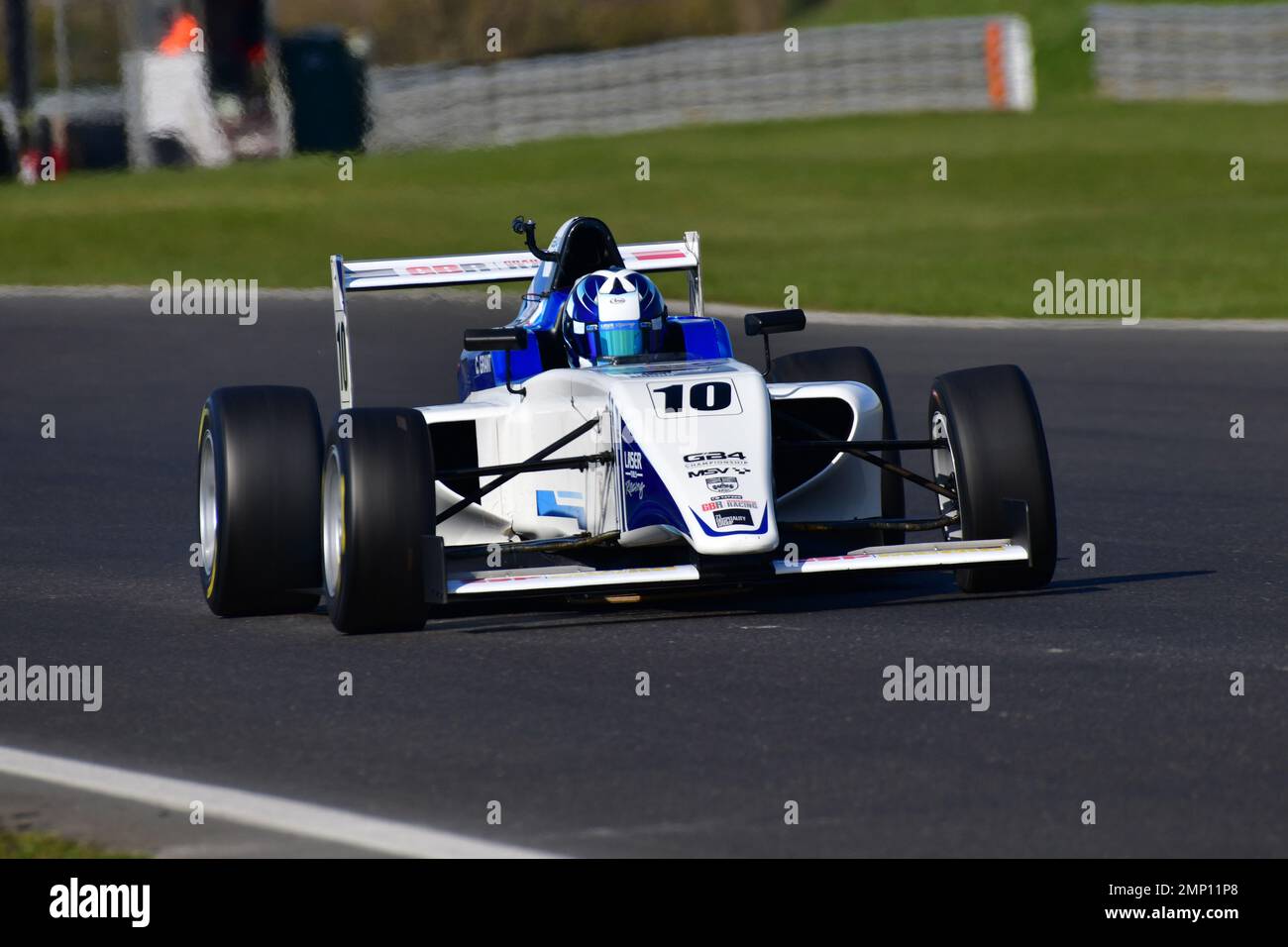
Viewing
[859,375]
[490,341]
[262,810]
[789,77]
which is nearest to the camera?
[262,810]

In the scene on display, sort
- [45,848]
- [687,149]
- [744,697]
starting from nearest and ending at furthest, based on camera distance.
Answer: [45,848]
[744,697]
[687,149]

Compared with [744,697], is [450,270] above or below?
above

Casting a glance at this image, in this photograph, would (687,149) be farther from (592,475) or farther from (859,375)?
(592,475)

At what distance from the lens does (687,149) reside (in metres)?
38.3

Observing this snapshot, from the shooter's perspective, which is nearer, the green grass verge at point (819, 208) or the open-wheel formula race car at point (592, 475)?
the open-wheel formula race car at point (592, 475)

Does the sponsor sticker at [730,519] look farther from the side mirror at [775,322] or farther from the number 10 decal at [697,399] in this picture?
the side mirror at [775,322]

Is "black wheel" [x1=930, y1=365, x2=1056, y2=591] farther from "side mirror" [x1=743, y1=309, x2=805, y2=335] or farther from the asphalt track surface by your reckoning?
"side mirror" [x1=743, y1=309, x2=805, y2=335]

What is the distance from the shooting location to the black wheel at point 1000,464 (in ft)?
28.8

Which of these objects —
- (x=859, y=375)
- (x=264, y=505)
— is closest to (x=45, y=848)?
(x=264, y=505)

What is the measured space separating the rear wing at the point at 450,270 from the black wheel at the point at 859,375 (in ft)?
1.78

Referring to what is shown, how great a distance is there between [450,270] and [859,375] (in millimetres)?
1877

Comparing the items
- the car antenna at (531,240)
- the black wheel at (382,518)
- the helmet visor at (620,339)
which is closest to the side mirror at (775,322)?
the helmet visor at (620,339)

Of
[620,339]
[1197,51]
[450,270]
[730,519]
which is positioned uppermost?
[1197,51]
